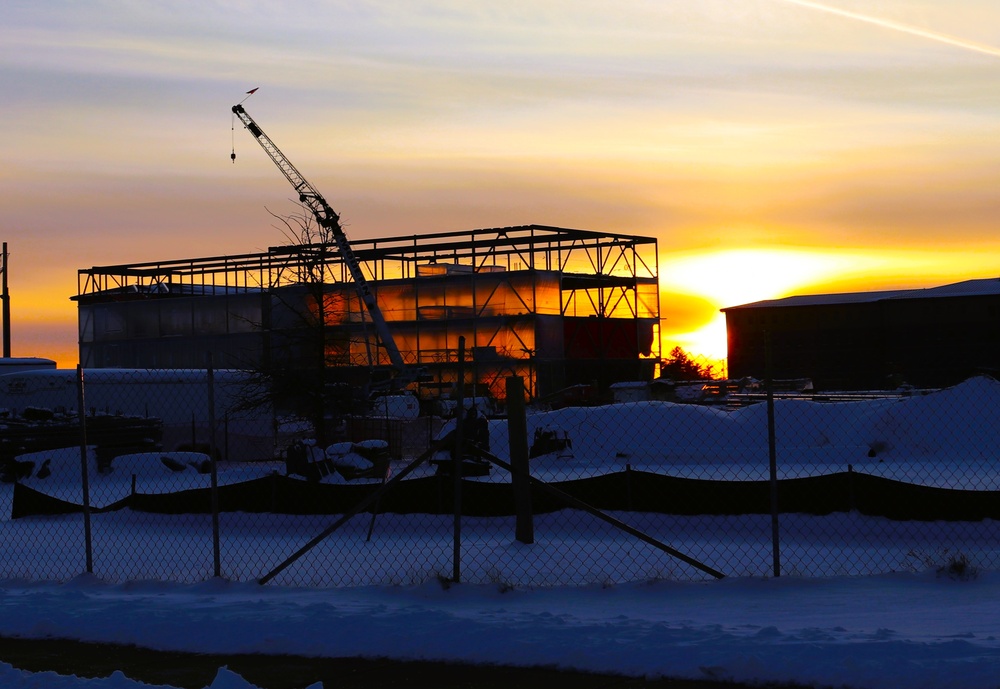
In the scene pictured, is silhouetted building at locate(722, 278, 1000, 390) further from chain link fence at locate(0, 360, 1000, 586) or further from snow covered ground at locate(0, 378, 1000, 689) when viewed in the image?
snow covered ground at locate(0, 378, 1000, 689)

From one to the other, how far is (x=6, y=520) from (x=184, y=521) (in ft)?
12.1

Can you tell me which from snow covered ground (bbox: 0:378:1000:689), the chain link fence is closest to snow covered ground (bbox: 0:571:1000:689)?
snow covered ground (bbox: 0:378:1000:689)

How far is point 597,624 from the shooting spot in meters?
8.81

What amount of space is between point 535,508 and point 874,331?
260ft

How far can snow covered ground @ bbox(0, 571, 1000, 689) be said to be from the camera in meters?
7.55

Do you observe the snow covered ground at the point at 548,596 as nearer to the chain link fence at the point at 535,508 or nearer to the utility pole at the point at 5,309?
the chain link fence at the point at 535,508

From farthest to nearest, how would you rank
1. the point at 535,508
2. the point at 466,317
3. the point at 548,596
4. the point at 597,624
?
1. the point at 466,317
2. the point at 535,508
3. the point at 548,596
4. the point at 597,624

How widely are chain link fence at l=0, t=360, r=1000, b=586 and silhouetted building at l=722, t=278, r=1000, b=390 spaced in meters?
54.0

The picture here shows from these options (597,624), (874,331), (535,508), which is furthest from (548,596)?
(874,331)

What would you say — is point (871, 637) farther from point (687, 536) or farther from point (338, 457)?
point (338, 457)

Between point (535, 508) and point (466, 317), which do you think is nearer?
point (535, 508)

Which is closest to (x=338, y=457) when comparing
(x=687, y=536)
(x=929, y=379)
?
(x=687, y=536)

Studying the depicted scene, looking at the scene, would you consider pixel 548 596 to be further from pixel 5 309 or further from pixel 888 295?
pixel 888 295

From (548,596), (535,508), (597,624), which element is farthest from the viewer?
(535,508)
